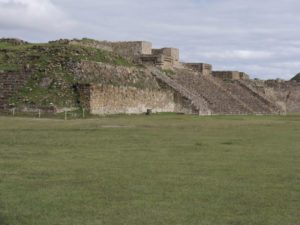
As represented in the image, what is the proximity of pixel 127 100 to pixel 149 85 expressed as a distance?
4640mm

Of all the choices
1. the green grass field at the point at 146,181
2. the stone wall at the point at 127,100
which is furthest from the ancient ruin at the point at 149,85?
the green grass field at the point at 146,181

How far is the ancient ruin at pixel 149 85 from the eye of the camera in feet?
108

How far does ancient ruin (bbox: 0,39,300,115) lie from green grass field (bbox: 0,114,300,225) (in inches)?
535

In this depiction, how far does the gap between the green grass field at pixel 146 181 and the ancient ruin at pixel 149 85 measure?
44.6ft

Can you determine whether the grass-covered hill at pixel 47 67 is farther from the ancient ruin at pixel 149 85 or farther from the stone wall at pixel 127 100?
the stone wall at pixel 127 100

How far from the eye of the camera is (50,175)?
37.7 ft

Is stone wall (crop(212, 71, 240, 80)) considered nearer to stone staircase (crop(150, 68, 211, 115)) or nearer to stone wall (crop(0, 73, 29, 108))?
stone staircase (crop(150, 68, 211, 115))

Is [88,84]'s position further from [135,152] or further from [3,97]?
[135,152]

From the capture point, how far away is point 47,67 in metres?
33.4

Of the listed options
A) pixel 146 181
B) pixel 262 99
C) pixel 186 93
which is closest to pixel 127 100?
pixel 186 93

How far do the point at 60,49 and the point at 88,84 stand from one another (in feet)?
14.4

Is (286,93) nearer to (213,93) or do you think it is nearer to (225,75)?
(225,75)

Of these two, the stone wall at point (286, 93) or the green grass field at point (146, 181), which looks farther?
the stone wall at point (286, 93)

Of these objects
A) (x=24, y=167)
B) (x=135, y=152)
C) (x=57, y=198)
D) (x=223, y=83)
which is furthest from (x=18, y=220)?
(x=223, y=83)
